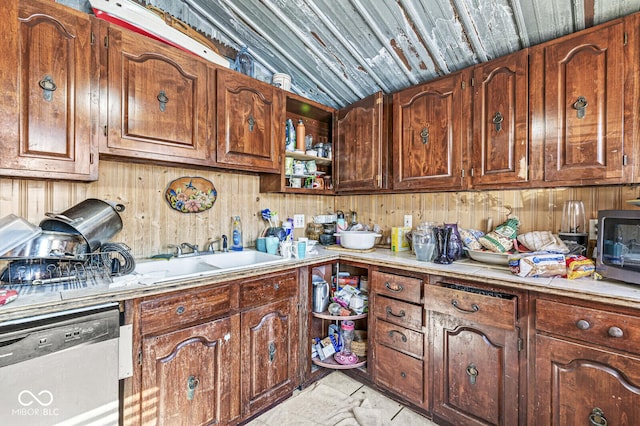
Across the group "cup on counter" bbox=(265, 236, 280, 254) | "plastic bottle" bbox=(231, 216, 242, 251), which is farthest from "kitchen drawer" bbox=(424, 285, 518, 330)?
"plastic bottle" bbox=(231, 216, 242, 251)

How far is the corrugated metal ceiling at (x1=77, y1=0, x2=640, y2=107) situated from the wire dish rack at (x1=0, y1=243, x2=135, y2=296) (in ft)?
5.30

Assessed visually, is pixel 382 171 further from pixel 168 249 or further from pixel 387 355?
pixel 168 249

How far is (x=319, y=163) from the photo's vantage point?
2.68 m

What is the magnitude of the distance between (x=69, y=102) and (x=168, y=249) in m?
0.96

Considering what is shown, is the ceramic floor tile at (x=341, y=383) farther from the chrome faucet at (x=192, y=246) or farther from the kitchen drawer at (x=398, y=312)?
the chrome faucet at (x=192, y=246)

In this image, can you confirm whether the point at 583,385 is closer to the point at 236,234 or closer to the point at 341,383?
the point at 341,383

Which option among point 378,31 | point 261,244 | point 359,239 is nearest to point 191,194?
point 261,244

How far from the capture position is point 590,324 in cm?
118

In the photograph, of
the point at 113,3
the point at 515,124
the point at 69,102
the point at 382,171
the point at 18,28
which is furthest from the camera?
the point at 382,171

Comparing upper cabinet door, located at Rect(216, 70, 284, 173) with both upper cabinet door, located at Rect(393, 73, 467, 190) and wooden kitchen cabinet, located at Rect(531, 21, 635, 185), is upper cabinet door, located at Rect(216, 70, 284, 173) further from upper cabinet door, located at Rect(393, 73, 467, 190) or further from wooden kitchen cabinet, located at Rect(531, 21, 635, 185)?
wooden kitchen cabinet, located at Rect(531, 21, 635, 185)

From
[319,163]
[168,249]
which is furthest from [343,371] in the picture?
[319,163]

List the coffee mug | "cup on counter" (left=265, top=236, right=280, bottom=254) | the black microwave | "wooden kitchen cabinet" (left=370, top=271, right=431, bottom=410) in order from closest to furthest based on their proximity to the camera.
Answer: the black microwave → "wooden kitchen cabinet" (left=370, top=271, right=431, bottom=410) → the coffee mug → "cup on counter" (left=265, top=236, right=280, bottom=254)

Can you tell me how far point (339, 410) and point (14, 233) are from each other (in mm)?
1873

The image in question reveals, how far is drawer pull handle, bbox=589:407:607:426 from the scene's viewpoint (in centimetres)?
116
